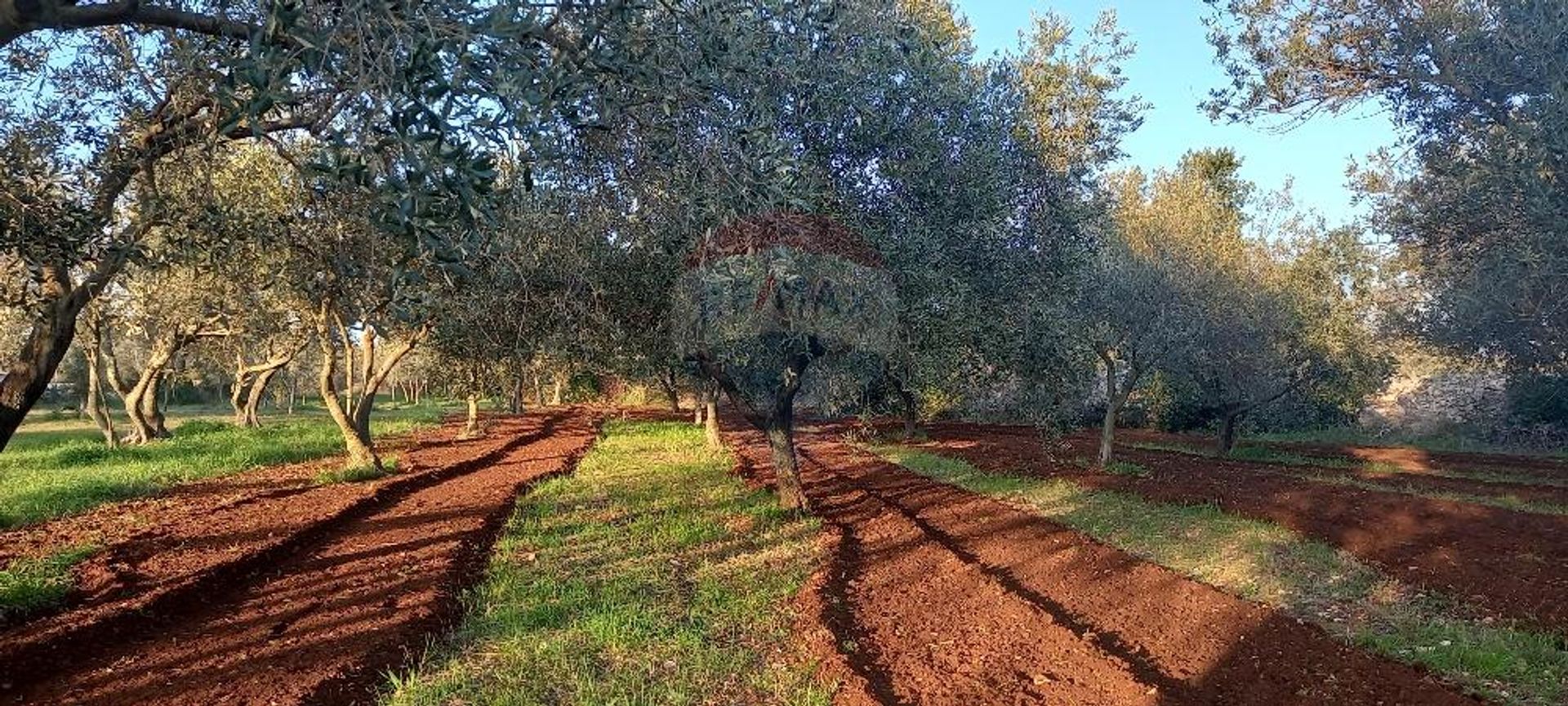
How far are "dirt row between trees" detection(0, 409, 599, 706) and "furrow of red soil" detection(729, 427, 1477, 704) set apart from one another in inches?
159

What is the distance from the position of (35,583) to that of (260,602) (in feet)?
7.08

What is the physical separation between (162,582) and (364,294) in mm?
4714

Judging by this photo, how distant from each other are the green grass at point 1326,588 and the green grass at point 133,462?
16895mm

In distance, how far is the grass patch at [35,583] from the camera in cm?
904

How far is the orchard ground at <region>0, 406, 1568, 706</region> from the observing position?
7.35 m

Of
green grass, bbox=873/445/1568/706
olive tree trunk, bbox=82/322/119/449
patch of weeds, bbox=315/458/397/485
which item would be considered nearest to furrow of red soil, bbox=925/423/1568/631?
green grass, bbox=873/445/1568/706

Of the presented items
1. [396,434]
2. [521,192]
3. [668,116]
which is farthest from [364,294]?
[396,434]

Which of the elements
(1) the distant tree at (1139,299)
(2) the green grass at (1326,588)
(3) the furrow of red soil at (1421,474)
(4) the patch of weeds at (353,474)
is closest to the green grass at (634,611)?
(2) the green grass at (1326,588)

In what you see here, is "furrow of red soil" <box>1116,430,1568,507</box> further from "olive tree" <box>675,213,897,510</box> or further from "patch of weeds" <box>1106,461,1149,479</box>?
"olive tree" <box>675,213,897,510</box>

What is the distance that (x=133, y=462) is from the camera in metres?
23.5

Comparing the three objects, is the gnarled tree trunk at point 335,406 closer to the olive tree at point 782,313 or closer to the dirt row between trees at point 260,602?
the dirt row between trees at point 260,602

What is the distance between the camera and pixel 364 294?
327 inches

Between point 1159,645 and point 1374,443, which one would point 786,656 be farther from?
point 1374,443

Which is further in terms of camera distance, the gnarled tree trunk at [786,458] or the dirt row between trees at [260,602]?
the gnarled tree trunk at [786,458]
